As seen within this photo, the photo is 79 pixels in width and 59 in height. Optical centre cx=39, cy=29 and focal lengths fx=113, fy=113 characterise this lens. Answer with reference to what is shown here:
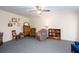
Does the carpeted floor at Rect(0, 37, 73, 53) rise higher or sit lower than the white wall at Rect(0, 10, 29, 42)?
lower

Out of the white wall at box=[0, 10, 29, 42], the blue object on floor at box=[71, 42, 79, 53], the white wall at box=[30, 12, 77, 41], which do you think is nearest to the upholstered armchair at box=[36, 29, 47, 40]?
the white wall at box=[30, 12, 77, 41]

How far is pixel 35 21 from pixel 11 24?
509mm

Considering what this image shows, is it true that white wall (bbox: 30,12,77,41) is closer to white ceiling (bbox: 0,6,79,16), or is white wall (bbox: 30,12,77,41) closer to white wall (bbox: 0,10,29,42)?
white ceiling (bbox: 0,6,79,16)

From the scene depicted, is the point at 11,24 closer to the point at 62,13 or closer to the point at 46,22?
the point at 46,22

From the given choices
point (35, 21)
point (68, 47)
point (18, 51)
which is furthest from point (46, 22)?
point (18, 51)

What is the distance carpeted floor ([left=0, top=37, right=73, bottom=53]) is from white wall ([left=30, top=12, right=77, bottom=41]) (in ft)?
0.51

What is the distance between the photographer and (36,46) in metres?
2.24

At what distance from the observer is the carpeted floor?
6.97ft

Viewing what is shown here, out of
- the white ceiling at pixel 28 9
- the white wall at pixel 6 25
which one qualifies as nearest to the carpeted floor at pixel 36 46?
the white wall at pixel 6 25

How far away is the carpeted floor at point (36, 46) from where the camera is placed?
212 cm

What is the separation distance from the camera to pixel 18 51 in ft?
7.06

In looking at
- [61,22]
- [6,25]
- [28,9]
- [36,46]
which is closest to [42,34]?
[36,46]
